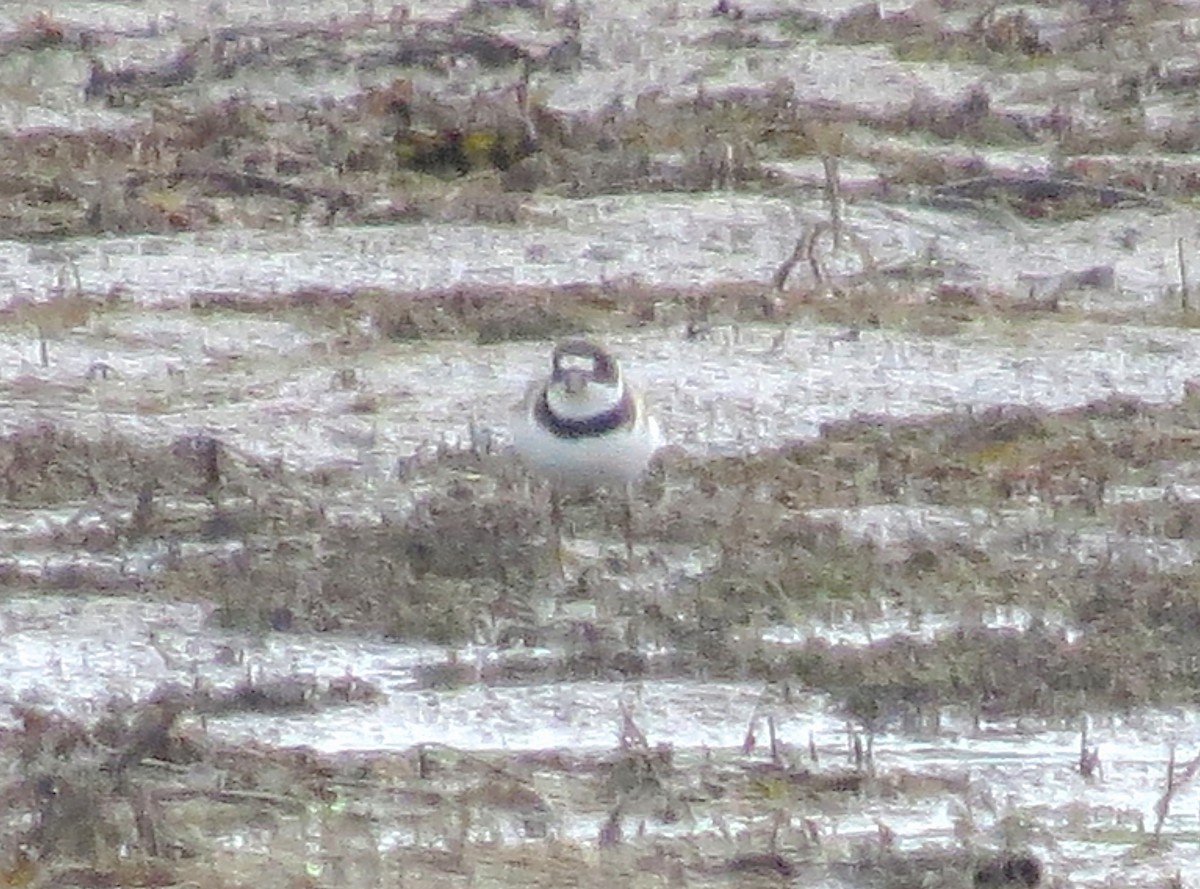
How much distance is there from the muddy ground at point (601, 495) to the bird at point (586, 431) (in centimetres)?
9

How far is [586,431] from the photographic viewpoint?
26.2 feet

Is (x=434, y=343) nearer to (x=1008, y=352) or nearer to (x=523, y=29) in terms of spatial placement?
(x=1008, y=352)

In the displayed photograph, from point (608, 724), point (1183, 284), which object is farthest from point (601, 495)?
point (1183, 284)

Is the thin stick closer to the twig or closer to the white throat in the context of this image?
the white throat

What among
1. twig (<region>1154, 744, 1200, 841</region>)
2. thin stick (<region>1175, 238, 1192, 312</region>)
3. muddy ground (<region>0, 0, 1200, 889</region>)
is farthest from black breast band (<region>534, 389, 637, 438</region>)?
thin stick (<region>1175, 238, 1192, 312</region>)

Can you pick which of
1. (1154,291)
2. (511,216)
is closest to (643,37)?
(511,216)

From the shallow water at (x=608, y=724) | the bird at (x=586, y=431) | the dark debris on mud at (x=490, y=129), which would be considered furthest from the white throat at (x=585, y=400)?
the dark debris on mud at (x=490, y=129)

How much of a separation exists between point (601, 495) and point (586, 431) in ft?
0.53

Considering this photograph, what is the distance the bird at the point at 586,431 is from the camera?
8016mm

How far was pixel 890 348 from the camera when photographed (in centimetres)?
943

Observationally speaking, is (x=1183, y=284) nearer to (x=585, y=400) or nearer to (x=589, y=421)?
(x=585, y=400)

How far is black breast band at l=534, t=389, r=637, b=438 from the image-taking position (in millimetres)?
8000

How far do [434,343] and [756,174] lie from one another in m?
2.02

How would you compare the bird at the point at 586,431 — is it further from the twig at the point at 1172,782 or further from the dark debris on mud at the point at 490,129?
the dark debris on mud at the point at 490,129
